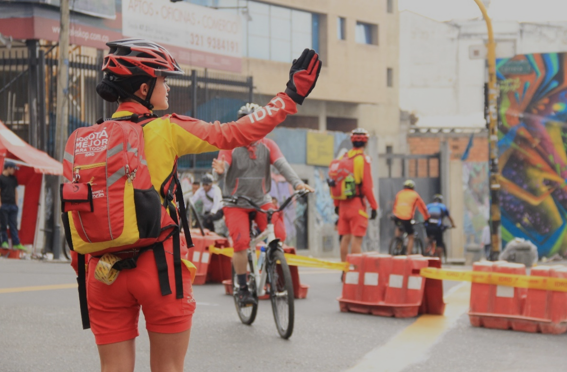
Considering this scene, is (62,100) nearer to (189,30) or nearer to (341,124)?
(189,30)

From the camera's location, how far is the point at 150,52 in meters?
3.80

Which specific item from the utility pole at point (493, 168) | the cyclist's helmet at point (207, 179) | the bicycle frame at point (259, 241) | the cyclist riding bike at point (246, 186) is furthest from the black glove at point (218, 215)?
the bicycle frame at point (259, 241)

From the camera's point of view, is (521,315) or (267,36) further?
(267,36)

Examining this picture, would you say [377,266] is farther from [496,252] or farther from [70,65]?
[70,65]

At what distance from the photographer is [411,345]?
7562mm

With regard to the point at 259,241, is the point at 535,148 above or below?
above

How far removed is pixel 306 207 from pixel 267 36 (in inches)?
442

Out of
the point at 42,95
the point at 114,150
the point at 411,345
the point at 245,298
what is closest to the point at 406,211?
the point at 42,95

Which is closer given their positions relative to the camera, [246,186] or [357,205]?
[246,186]

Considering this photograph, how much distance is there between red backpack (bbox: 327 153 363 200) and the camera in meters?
12.2

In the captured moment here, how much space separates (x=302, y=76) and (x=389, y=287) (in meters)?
5.85

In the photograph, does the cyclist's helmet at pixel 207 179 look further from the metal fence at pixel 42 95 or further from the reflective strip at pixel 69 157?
the reflective strip at pixel 69 157

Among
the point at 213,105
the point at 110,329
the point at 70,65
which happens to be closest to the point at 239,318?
the point at 110,329

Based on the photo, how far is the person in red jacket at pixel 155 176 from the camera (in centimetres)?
370
